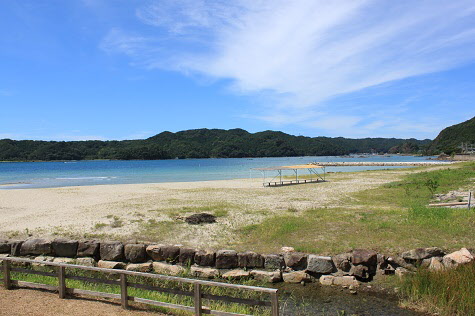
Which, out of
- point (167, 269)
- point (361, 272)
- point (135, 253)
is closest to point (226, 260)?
point (167, 269)

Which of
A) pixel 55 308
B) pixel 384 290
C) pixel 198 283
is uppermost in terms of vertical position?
pixel 198 283

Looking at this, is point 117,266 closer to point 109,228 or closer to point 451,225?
point 109,228

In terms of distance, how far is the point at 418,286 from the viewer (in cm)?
723

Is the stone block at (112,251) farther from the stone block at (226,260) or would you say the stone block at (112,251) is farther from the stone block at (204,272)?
the stone block at (226,260)

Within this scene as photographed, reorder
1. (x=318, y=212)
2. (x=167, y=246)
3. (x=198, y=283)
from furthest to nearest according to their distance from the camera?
(x=318, y=212) → (x=167, y=246) → (x=198, y=283)

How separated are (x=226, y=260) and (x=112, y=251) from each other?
361 centimetres

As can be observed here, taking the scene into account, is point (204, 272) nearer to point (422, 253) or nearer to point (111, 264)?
point (111, 264)

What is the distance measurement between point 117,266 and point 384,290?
23.9ft

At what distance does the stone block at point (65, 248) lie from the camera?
1010 centimetres

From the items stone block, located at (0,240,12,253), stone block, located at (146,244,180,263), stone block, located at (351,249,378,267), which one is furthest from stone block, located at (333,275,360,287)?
stone block, located at (0,240,12,253)

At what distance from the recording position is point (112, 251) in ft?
32.3

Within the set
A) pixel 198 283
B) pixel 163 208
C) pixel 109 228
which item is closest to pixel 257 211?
pixel 163 208

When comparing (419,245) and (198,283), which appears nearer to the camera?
(198,283)

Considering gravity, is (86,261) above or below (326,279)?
above
